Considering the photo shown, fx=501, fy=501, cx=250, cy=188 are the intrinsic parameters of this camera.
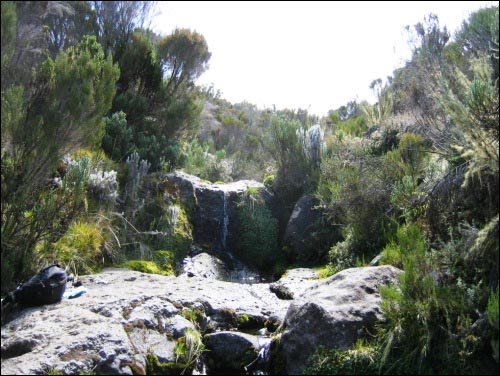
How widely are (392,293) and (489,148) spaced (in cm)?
175

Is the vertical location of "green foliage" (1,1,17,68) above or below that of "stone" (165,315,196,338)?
above

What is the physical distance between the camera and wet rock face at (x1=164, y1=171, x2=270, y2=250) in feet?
35.3

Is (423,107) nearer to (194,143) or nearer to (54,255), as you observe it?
(194,143)

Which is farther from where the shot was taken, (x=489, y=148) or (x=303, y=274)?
(x=303, y=274)

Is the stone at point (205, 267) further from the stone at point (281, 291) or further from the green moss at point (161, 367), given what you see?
the green moss at point (161, 367)

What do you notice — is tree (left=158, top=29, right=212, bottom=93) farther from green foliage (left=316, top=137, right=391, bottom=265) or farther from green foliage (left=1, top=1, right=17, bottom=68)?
green foliage (left=1, top=1, right=17, bottom=68)

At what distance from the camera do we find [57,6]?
662cm

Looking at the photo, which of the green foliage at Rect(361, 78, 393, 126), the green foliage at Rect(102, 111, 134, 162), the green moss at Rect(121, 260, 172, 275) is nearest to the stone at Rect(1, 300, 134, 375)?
the green moss at Rect(121, 260, 172, 275)

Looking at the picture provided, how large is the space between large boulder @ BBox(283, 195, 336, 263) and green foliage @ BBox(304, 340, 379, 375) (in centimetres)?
468

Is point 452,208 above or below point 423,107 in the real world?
below

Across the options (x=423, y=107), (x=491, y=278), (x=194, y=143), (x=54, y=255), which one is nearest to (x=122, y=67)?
(x=194, y=143)

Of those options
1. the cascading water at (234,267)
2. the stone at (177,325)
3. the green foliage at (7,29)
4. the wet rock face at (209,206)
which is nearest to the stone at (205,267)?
the cascading water at (234,267)

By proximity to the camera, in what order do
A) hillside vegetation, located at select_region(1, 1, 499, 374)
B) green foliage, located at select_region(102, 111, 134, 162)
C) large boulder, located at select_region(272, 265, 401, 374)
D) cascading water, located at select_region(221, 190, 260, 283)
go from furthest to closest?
green foliage, located at select_region(102, 111, 134, 162), cascading water, located at select_region(221, 190, 260, 283), large boulder, located at select_region(272, 265, 401, 374), hillside vegetation, located at select_region(1, 1, 499, 374)

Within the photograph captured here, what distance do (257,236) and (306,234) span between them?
1210 mm
